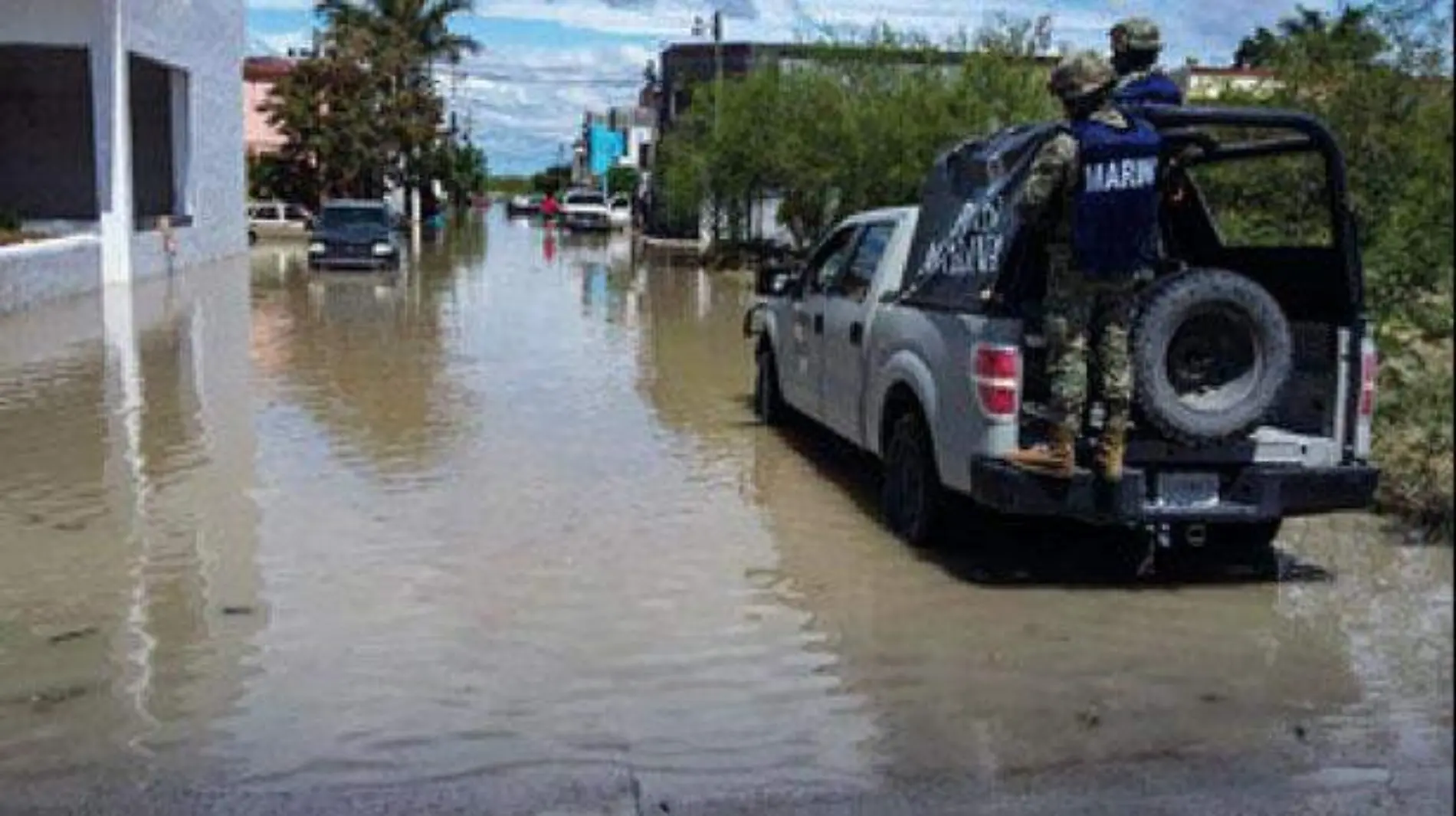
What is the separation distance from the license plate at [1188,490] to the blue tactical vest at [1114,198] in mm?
934

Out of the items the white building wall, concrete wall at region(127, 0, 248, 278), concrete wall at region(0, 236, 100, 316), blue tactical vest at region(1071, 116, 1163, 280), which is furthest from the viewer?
concrete wall at region(127, 0, 248, 278)

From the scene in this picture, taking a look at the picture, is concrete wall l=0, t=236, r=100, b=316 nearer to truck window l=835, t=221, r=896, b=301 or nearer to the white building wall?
the white building wall

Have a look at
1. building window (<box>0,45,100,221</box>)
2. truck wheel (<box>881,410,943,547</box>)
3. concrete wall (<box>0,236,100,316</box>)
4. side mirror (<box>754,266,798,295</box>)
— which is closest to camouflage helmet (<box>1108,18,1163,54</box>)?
truck wheel (<box>881,410,943,547</box>)

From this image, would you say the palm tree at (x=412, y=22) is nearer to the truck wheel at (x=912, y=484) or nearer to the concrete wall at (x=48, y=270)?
the concrete wall at (x=48, y=270)

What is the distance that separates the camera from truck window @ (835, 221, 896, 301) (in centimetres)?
1030

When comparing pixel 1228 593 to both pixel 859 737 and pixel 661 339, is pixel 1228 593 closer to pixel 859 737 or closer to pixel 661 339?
pixel 859 737

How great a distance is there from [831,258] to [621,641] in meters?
5.03

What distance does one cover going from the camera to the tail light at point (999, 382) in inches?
303

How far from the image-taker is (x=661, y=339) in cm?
2155

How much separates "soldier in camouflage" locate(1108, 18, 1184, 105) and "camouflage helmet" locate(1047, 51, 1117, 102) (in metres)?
0.23

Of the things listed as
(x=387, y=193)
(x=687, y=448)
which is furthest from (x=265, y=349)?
(x=387, y=193)

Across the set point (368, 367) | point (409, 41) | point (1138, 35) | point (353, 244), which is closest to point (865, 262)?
point (1138, 35)

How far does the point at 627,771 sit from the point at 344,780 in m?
0.90

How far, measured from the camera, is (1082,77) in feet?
24.6
